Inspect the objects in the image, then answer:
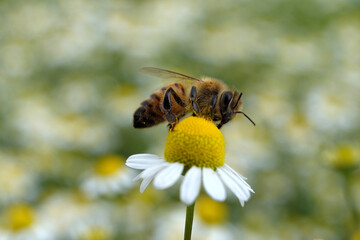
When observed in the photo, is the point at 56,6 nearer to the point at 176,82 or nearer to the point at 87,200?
the point at 87,200

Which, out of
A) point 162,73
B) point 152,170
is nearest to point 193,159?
point 152,170

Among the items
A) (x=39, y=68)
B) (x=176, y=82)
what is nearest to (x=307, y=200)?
(x=176, y=82)

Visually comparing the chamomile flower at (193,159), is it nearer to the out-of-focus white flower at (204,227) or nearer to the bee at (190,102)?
the bee at (190,102)

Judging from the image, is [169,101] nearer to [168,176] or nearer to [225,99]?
[225,99]

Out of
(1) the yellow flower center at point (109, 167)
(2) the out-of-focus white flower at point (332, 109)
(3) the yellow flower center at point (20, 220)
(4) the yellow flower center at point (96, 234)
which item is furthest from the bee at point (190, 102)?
(2) the out-of-focus white flower at point (332, 109)

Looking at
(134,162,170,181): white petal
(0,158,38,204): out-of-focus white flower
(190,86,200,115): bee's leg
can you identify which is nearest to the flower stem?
(134,162,170,181): white petal

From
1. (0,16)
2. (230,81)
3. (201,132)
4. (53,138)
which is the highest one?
(0,16)

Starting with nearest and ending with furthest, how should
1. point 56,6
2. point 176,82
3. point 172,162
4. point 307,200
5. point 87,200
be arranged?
point 172,162 → point 176,82 → point 87,200 → point 307,200 → point 56,6
